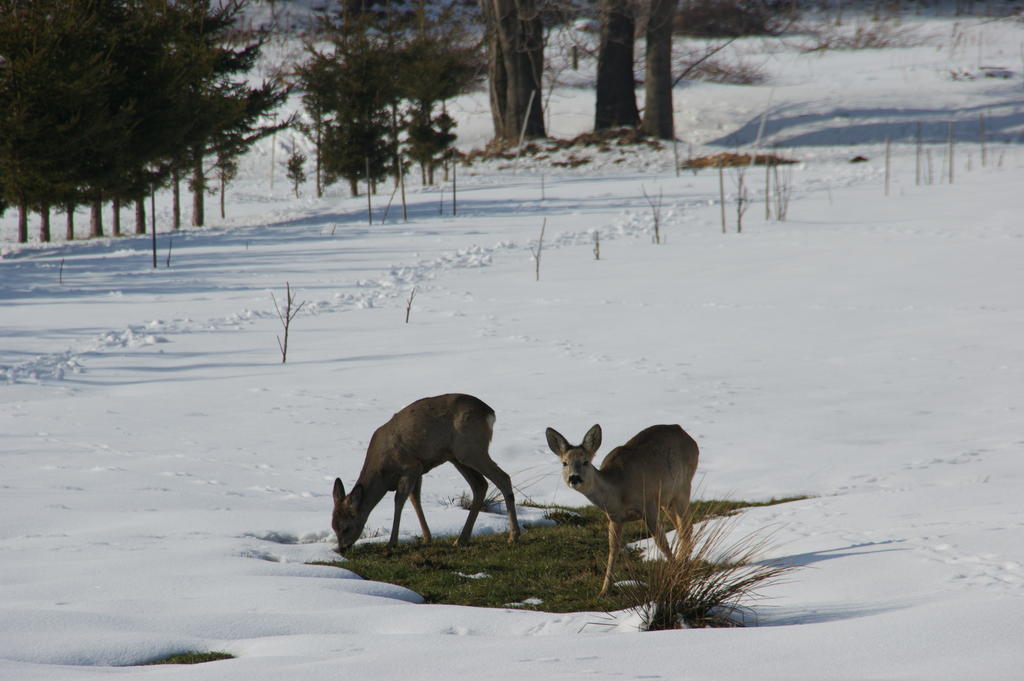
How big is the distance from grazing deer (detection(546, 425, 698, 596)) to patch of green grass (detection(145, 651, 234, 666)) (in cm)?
201

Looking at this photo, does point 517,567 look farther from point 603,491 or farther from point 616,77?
point 616,77

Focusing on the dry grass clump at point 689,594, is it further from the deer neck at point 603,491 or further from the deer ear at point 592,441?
the deer ear at point 592,441

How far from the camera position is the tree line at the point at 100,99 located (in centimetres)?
2480

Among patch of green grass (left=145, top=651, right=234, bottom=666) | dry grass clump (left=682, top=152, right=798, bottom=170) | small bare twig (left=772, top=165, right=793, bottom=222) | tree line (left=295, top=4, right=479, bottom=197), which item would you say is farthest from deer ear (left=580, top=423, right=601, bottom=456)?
tree line (left=295, top=4, right=479, bottom=197)

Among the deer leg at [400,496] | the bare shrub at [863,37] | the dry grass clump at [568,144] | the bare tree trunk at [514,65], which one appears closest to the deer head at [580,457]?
the deer leg at [400,496]

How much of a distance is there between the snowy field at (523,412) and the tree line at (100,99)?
7.29ft

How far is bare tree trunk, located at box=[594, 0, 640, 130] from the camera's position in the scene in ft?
150

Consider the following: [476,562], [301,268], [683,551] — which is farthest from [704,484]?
[301,268]

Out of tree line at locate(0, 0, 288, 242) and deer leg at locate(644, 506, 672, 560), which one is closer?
deer leg at locate(644, 506, 672, 560)

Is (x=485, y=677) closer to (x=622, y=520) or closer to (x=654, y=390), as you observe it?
(x=622, y=520)

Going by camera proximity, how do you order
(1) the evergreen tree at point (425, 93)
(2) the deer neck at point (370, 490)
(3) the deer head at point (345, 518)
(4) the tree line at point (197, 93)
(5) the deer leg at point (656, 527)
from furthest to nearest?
1. (1) the evergreen tree at point (425, 93)
2. (4) the tree line at point (197, 93)
3. (2) the deer neck at point (370, 490)
4. (3) the deer head at point (345, 518)
5. (5) the deer leg at point (656, 527)

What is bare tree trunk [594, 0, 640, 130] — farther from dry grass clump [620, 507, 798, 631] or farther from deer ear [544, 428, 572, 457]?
dry grass clump [620, 507, 798, 631]

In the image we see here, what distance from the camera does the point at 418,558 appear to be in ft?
23.1

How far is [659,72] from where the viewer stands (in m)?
43.9
